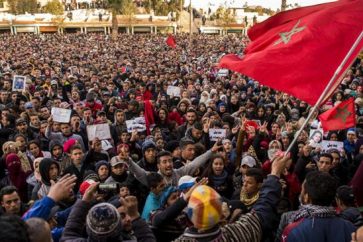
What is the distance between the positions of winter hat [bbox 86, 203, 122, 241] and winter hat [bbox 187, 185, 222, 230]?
1.47 feet

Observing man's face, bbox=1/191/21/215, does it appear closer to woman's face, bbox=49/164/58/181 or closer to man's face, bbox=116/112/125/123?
woman's face, bbox=49/164/58/181

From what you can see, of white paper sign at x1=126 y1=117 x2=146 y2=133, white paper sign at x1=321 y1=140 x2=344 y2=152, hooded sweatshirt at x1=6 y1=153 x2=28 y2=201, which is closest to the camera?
hooded sweatshirt at x1=6 y1=153 x2=28 y2=201

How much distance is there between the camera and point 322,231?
2881 millimetres

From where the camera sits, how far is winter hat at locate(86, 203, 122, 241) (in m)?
2.83

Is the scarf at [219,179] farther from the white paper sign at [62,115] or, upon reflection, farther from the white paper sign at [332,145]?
the white paper sign at [62,115]

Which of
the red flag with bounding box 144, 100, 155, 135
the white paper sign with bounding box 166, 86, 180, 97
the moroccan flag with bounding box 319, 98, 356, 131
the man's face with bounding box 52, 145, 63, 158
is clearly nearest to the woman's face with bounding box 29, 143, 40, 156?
the man's face with bounding box 52, 145, 63, 158

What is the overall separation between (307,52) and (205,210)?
2.14m

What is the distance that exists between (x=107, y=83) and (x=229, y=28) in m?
63.5

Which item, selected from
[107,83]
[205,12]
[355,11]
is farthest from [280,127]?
[205,12]

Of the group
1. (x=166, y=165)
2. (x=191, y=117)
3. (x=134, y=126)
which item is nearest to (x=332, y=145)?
(x=191, y=117)

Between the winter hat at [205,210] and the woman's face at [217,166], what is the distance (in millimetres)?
2688

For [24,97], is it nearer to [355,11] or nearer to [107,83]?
[107,83]

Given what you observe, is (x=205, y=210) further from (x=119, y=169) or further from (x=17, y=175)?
(x=17, y=175)

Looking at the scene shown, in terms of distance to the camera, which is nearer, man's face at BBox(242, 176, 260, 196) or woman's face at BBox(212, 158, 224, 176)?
man's face at BBox(242, 176, 260, 196)
